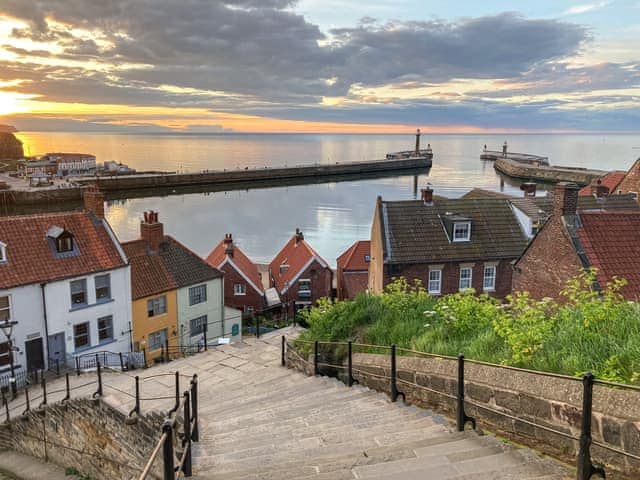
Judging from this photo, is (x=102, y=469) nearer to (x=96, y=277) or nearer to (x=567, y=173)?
(x=96, y=277)

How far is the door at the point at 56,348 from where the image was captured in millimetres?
22359

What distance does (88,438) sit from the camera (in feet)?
37.3

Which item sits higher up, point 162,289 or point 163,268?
point 163,268

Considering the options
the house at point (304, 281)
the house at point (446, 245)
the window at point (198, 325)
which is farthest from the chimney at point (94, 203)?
the house at point (304, 281)

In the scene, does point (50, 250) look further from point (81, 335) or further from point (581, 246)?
point (581, 246)

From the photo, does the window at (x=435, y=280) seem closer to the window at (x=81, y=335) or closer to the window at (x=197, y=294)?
the window at (x=197, y=294)

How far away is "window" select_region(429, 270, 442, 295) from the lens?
26.1 meters

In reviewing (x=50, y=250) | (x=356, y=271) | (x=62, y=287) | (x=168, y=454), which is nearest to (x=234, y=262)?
(x=356, y=271)

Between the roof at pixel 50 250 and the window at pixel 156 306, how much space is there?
116 inches

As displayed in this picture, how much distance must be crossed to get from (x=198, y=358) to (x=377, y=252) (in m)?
14.2

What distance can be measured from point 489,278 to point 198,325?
54.6 ft

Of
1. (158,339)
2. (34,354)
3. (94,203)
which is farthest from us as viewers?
(158,339)

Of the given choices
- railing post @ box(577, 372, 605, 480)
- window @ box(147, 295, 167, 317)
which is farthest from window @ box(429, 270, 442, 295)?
railing post @ box(577, 372, 605, 480)

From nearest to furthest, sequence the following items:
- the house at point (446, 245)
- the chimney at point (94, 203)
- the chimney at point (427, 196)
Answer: the house at point (446, 245), the chimney at point (94, 203), the chimney at point (427, 196)
